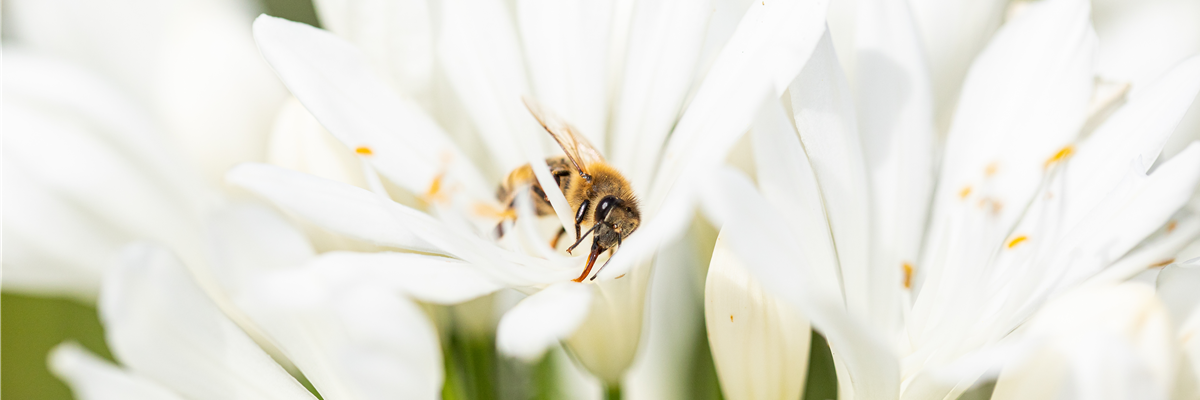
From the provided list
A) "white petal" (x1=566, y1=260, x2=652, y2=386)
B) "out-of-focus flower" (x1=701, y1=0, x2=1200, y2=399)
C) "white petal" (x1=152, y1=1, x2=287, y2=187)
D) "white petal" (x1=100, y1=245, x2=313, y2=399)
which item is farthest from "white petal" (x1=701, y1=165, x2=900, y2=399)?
"white petal" (x1=152, y1=1, x2=287, y2=187)

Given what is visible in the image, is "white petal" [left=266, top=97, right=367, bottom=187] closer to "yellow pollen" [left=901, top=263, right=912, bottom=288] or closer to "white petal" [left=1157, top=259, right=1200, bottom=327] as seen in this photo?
"yellow pollen" [left=901, top=263, right=912, bottom=288]

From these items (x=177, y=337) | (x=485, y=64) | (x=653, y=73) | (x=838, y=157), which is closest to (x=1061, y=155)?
(x=838, y=157)

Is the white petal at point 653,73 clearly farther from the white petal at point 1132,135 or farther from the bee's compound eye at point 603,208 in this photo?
the white petal at point 1132,135

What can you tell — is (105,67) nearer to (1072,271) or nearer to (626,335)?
(626,335)

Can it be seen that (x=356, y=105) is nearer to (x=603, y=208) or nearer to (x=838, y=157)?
(x=603, y=208)

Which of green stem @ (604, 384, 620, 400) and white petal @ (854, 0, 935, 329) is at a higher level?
white petal @ (854, 0, 935, 329)

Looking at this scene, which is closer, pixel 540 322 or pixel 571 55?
pixel 540 322
